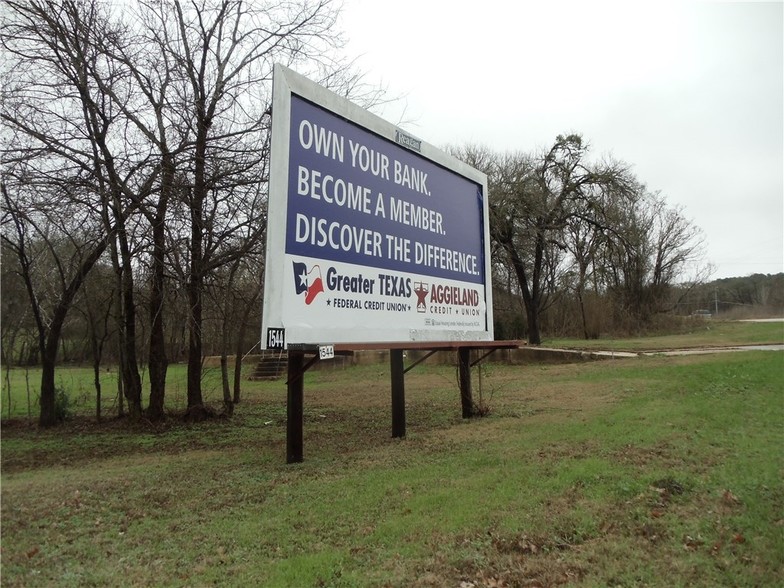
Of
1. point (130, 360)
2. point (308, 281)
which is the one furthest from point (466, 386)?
point (130, 360)

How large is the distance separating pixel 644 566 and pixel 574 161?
25.0m

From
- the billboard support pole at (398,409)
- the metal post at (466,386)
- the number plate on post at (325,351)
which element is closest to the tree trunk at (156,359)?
the billboard support pole at (398,409)

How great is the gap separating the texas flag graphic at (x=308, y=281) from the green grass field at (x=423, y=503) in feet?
7.26

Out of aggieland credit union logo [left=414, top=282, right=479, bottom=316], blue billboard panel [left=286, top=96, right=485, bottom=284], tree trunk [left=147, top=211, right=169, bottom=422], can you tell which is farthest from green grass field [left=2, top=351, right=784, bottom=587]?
blue billboard panel [left=286, top=96, right=485, bottom=284]

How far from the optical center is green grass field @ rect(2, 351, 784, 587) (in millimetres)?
3795

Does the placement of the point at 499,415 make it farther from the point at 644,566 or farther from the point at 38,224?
the point at 38,224

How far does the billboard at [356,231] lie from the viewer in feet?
21.4

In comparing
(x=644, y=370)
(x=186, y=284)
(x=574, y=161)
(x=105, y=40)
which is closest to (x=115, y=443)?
(x=186, y=284)

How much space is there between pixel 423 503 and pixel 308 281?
292 cm

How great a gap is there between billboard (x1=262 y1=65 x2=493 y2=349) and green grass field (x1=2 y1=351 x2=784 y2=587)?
1808mm

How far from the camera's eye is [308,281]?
671 cm

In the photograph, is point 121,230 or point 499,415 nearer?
point 121,230

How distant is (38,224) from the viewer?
10523 millimetres

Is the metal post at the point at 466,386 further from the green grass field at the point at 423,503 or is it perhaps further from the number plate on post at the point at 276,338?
the number plate on post at the point at 276,338
